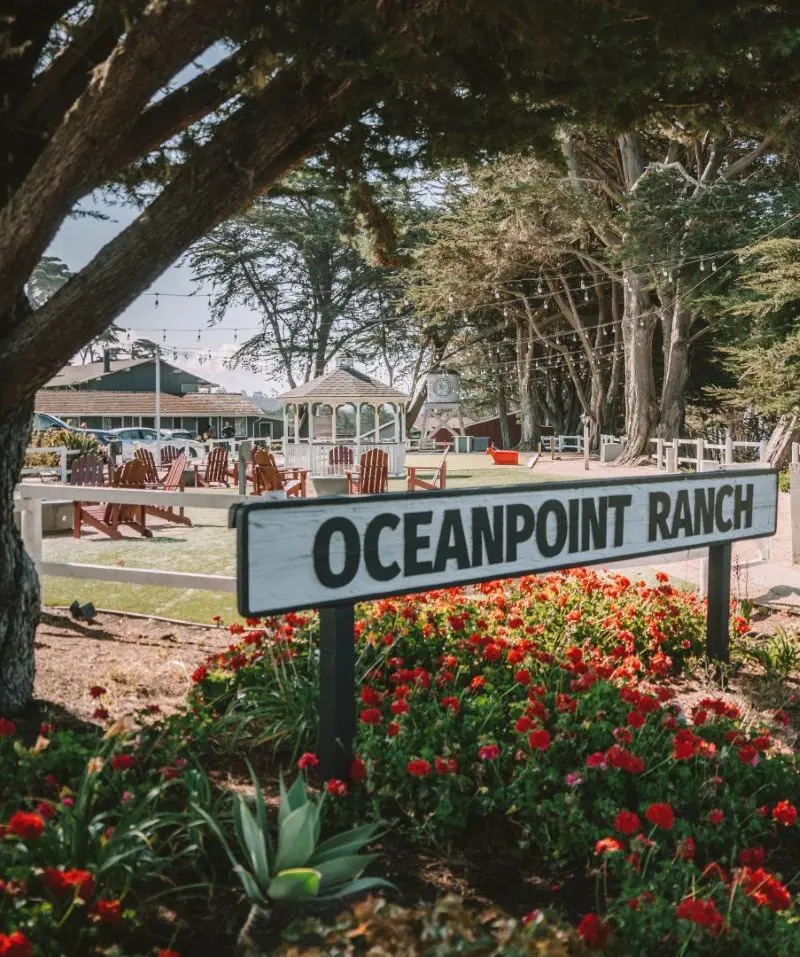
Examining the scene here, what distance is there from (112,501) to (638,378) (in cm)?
2601

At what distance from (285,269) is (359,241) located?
49.1 meters

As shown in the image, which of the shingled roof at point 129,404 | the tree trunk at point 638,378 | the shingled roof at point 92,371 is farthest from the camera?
the shingled roof at point 92,371

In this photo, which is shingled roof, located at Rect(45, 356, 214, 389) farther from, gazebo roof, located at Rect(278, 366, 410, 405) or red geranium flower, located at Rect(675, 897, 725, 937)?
red geranium flower, located at Rect(675, 897, 725, 937)

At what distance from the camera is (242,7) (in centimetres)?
359

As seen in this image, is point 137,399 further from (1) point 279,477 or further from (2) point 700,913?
(2) point 700,913

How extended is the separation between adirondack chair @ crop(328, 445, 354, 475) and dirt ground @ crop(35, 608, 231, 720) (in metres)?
15.8

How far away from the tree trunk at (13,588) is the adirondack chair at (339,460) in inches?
715

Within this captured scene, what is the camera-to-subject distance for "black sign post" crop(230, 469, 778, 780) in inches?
116

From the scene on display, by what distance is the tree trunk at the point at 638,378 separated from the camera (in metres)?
29.6

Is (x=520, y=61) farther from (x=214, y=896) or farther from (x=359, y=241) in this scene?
(x=214, y=896)

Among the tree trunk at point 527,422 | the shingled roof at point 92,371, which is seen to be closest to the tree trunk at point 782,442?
the tree trunk at point 527,422

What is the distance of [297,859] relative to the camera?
2.24 meters

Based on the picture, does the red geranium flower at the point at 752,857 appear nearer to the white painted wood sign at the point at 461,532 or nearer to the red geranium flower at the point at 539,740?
the red geranium flower at the point at 539,740

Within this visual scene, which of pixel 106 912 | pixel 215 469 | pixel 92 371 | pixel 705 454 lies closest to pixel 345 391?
pixel 215 469
